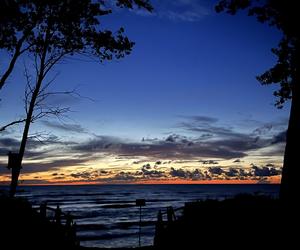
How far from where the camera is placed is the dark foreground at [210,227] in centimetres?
1047

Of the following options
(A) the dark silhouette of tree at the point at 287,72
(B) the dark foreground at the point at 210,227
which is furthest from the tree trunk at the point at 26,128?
(A) the dark silhouette of tree at the point at 287,72

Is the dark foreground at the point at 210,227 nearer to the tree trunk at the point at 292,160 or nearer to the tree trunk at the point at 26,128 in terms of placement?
the tree trunk at the point at 292,160

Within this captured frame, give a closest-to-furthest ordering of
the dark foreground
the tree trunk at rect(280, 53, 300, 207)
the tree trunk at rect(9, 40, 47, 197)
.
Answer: the dark foreground → the tree trunk at rect(280, 53, 300, 207) → the tree trunk at rect(9, 40, 47, 197)

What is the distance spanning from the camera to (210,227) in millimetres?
13266

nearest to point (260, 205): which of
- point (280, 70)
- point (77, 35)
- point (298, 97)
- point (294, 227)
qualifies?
point (294, 227)

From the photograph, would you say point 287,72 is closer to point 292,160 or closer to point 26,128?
point 292,160

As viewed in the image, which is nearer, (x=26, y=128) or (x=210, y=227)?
(x=210, y=227)

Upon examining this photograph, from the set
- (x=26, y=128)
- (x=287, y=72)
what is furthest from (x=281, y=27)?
(x=26, y=128)

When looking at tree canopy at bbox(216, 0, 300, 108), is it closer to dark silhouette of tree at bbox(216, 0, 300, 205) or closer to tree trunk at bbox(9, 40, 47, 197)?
dark silhouette of tree at bbox(216, 0, 300, 205)

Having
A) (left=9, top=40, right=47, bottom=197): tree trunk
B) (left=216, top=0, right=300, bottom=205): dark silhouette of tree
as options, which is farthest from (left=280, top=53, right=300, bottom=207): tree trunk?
(left=9, top=40, right=47, bottom=197): tree trunk

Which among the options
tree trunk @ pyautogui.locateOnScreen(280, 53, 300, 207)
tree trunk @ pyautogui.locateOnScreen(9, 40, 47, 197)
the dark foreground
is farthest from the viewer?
tree trunk @ pyautogui.locateOnScreen(9, 40, 47, 197)

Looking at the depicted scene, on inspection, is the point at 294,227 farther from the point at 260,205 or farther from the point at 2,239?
the point at 2,239

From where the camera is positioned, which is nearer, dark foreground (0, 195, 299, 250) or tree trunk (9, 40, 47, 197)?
dark foreground (0, 195, 299, 250)

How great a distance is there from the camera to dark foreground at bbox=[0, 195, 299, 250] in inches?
412
